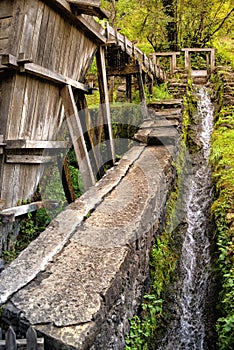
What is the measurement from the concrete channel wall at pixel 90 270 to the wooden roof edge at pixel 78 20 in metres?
2.52

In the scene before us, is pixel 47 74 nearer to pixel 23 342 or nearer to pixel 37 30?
pixel 37 30

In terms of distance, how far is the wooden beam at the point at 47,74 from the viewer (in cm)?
463

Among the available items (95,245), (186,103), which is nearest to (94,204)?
(95,245)

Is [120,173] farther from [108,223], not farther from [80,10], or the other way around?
[80,10]

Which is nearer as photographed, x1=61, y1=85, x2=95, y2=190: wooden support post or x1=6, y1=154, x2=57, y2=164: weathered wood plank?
x1=6, y1=154, x2=57, y2=164: weathered wood plank

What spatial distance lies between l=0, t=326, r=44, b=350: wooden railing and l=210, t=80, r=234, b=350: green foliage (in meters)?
2.06

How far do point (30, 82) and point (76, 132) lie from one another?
1.25m

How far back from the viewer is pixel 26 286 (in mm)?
3021

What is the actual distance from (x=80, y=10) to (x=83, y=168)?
7.96ft

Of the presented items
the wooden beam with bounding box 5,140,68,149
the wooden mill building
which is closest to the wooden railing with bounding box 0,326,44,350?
the wooden mill building

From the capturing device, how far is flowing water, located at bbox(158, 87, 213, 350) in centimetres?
467

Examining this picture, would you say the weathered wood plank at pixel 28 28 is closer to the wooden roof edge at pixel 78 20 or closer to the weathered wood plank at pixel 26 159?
the wooden roof edge at pixel 78 20

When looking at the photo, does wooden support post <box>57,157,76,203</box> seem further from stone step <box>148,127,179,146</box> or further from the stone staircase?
stone step <box>148,127,179,146</box>

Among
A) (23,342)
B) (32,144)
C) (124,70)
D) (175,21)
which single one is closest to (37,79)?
(32,144)
